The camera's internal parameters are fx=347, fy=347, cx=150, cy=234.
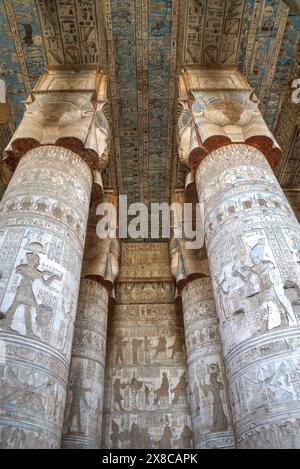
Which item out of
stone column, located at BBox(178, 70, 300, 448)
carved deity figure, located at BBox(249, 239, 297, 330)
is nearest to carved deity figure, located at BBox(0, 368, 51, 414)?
stone column, located at BBox(178, 70, 300, 448)

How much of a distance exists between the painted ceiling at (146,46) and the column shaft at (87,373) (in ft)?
10.8

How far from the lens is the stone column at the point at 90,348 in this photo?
15.1 ft

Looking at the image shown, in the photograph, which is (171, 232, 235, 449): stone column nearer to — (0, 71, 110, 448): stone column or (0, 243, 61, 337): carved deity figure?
(0, 71, 110, 448): stone column

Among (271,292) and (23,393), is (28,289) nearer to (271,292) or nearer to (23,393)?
(23,393)

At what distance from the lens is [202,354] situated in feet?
17.4

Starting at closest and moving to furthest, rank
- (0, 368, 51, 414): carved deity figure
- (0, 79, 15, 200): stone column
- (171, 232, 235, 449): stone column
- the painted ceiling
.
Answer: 1. (0, 368, 51, 414): carved deity figure
2. (171, 232, 235, 449): stone column
3. the painted ceiling
4. (0, 79, 15, 200): stone column

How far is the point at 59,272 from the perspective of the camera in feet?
11.0

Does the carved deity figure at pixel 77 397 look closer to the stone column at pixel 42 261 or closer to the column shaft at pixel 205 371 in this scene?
the column shaft at pixel 205 371

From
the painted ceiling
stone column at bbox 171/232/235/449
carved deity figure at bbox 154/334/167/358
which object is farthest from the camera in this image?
carved deity figure at bbox 154/334/167/358

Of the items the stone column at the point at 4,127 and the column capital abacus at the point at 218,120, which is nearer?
the column capital abacus at the point at 218,120

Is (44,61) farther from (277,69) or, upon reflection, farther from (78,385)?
(78,385)

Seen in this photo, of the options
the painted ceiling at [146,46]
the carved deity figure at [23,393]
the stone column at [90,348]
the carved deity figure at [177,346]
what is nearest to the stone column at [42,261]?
the carved deity figure at [23,393]

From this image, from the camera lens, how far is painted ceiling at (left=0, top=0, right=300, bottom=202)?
5.89 metres

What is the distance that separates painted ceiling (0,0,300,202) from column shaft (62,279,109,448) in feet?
10.8
